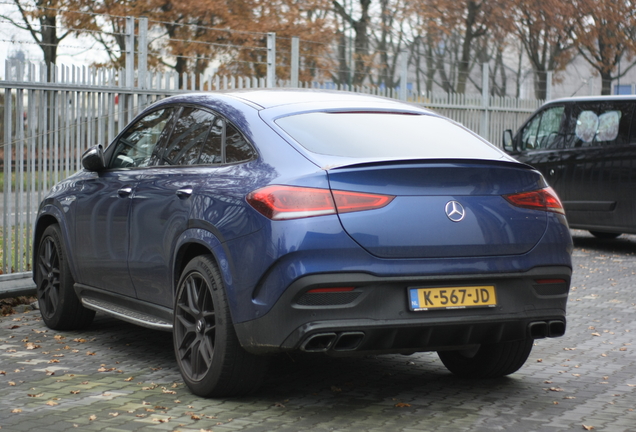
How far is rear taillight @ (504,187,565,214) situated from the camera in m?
5.07

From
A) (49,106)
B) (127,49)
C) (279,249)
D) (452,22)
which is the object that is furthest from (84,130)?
(452,22)

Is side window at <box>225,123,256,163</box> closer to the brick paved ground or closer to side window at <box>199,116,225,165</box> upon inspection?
side window at <box>199,116,225,165</box>

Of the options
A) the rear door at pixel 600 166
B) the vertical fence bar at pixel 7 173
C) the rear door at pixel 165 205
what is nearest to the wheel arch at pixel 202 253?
the rear door at pixel 165 205

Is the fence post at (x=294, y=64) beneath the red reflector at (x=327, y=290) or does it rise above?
above

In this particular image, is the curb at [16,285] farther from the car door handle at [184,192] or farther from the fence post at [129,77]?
the car door handle at [184,192]

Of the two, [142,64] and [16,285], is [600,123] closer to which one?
[142,64]

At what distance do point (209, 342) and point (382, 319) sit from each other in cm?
103

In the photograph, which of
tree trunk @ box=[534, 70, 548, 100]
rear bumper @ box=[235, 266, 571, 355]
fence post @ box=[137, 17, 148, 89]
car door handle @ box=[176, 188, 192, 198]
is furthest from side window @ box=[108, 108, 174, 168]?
tree trunk @ box=[534, 70, 548, 100]

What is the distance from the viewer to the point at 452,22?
33.6 m

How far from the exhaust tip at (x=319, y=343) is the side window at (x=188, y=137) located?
155cm

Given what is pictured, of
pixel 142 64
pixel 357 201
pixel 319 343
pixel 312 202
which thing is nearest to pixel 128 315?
pixel 319 343

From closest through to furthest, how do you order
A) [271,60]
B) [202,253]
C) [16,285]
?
[202,253] < [16,285] < [271,60]

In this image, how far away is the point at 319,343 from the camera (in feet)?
15.3

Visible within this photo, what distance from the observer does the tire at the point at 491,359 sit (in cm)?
567
